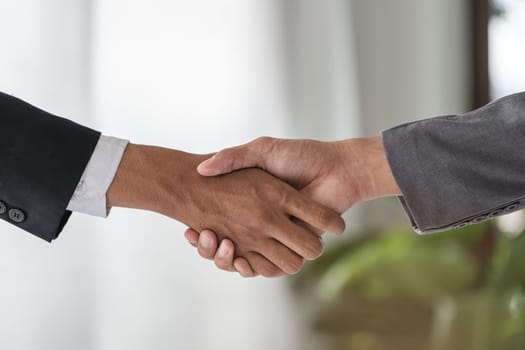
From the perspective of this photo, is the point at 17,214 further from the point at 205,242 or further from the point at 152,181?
the point at 205,242

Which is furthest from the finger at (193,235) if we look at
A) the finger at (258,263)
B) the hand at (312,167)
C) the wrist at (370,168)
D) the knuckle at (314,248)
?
the wrist at (370,168)

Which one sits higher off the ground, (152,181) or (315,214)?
(152,181)

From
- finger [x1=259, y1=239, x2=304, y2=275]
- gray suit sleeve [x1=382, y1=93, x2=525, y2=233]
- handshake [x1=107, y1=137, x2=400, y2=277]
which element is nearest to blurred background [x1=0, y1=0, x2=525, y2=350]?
handshake [x1=107, y1=137, x2=400, y2=277]

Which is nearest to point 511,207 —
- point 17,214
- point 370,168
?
point 370,168

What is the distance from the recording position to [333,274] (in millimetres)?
2768

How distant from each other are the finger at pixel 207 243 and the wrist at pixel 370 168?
284 mm

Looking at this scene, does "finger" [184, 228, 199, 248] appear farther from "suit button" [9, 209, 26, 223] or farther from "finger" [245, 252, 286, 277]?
"suit button" [9, 209, 26, 223]

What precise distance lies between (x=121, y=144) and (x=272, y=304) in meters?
1.16

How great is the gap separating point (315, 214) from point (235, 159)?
18cm

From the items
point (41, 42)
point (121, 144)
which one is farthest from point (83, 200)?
point (41, 42)

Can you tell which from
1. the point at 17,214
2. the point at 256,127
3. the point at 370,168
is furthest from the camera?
the point at 256,127

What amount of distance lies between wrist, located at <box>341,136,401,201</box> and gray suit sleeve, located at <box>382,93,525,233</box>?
3 centimetres

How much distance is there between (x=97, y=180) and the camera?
153cm

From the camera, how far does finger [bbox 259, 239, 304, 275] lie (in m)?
1.64
